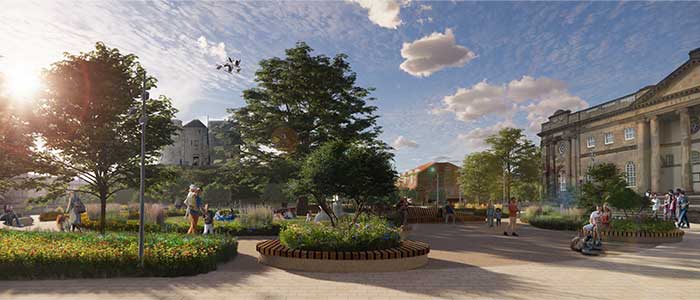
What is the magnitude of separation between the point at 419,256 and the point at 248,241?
797cm

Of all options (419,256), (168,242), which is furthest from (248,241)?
(419,256)

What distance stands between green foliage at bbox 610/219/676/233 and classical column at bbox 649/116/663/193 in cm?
2885

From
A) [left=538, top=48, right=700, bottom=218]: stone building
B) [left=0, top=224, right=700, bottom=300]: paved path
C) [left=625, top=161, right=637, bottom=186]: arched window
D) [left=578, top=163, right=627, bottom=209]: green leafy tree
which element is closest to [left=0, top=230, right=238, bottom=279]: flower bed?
[left=0, top=224, right=700, bottom=300]: paved path

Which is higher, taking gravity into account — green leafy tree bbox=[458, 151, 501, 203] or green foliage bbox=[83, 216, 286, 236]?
green leafy tree bbox=[458, 151, 501, 203]

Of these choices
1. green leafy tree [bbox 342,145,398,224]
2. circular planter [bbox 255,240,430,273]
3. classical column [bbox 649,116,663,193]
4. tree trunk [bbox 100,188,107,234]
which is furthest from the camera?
classical column [bbox 649,116,663,193]

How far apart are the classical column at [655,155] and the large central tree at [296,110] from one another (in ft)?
102

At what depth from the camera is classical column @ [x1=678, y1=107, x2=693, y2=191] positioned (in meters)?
38.0

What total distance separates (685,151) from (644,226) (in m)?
28.8

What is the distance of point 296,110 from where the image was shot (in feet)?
89.7

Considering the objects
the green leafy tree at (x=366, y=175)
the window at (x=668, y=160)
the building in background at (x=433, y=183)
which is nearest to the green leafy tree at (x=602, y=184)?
the green leafy tree at (x=366, y=175)

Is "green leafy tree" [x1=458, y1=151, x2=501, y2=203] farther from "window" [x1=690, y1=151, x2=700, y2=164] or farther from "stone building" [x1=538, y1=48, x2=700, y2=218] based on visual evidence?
"window" [x1=690, y1=151, x2=700, y2=164]

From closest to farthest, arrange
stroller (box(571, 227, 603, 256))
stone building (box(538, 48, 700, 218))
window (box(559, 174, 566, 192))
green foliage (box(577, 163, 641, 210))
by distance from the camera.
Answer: stroller (box(571, 227, 603, 256)) → green foliage (box(577, 163, 641, 210)) → stone building (box(538, 48, 700, 218)) → window (box(559, 174, 566, 192))

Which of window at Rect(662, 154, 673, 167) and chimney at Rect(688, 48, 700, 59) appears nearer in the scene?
chimney at Rect(688, 48, 700, 59)

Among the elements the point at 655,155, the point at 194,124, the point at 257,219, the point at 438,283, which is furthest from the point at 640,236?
the point at 194,124
